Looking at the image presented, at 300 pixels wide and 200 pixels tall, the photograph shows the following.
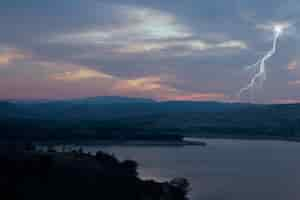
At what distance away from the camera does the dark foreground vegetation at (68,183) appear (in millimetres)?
22266

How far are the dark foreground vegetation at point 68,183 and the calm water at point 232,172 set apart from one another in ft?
14.6

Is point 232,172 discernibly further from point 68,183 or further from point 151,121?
point 151,121

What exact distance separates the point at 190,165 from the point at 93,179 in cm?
2354

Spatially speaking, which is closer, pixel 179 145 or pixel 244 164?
pixel 244 164

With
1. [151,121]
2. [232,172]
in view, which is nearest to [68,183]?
[232,172]

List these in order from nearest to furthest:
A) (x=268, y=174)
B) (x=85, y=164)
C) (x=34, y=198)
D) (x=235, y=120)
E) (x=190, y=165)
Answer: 1. (x=34, y=198)
2. (x=85, y=164)
3. (x=268, y=174)
4. (x=190, y=165)
5. (x=235, y=120)

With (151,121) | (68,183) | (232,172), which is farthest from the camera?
(151,121)

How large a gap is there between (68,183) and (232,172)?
22.2 meters

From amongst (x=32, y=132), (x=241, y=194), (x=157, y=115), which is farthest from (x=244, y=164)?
(x=157, y=115)

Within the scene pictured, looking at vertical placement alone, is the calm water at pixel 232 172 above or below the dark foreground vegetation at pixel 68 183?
below

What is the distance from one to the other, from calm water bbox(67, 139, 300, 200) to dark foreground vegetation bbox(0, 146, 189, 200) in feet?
14.6

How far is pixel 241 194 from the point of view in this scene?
1299 inches

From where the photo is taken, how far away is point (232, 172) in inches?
1750

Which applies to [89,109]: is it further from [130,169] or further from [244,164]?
[130,169]
